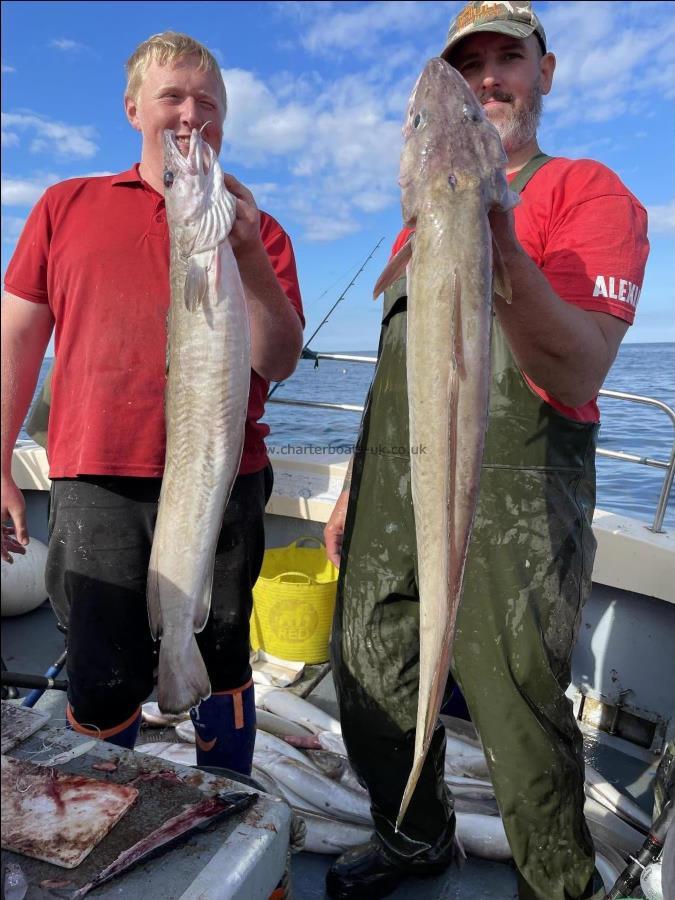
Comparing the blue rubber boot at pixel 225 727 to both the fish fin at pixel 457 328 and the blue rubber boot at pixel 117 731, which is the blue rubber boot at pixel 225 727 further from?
the fish fin at pixel 457 328

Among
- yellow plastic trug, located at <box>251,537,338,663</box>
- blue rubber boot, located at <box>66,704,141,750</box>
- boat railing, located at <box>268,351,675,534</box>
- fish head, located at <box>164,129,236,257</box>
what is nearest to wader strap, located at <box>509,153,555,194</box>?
fish head, located at <box>164,129,236,257</box>

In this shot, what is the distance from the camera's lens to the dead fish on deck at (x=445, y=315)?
141 cm

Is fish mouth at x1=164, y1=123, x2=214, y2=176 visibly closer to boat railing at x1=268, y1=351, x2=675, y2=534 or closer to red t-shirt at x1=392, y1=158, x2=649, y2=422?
red t-shirt at x1=392, y1=158, x2=649, y2=422

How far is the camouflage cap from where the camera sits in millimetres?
2145

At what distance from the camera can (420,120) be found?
1.50 meters

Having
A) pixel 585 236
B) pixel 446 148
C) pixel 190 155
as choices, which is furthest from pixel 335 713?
pixel 446 148

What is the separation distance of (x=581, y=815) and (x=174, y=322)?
7.08 ft

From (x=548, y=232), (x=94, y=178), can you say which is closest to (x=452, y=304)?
(x=548, y=232)

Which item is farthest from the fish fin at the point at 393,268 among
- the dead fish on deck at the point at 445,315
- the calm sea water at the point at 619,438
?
the calm sea water at the point at 619,438

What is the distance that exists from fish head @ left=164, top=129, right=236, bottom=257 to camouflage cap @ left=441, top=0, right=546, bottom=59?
942 mm

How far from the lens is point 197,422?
2043 mm

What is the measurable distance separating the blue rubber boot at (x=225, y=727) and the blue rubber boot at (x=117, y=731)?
22 centimetres

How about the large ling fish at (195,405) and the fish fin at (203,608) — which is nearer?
the large ling fish at (195,405)

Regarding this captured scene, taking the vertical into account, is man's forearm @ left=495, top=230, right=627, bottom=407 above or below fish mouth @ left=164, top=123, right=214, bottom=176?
below
